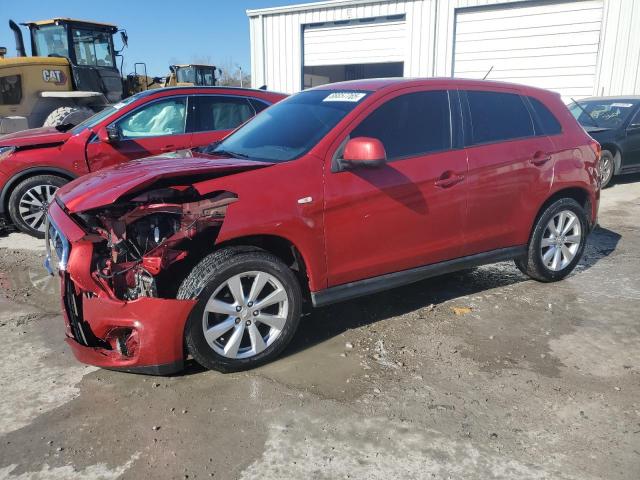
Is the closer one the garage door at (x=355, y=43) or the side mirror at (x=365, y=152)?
the side mirror at (x=365, y=152)

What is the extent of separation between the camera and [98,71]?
1189 centimetres

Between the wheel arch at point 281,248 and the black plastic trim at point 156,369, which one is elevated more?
the wheel arch at point 281,248

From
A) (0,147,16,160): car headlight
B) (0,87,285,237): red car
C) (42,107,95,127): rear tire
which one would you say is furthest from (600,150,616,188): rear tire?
(0,147,16,160): car headlight

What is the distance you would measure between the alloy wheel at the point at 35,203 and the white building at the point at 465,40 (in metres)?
11.2

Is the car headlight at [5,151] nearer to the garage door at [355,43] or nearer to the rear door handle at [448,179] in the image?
the rear door handle at [448,179]

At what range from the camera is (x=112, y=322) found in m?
→ 2.95

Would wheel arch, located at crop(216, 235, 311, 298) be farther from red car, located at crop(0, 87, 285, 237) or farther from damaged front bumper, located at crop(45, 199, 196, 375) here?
red car, located at crop(0, 87, 285, 237)

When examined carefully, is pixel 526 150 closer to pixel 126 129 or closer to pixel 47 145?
pixel 126 129

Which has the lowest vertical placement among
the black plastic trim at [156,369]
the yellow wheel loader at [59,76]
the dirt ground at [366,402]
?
the dirt ground at [366,402]

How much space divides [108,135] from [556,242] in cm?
481

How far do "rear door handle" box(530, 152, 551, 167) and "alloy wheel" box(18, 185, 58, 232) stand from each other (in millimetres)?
5191

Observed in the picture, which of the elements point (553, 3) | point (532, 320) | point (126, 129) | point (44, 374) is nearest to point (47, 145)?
point (126, 129)

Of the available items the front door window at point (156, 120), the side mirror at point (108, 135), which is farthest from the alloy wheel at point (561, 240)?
the side mirror at point (108, 135)

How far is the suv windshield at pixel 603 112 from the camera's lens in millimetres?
9852
